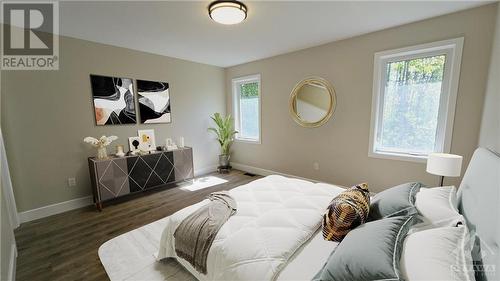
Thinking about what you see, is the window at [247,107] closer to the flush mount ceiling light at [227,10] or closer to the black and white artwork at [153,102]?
the black and white artwork at [153,102]

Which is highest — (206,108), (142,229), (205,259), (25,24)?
(25,24)

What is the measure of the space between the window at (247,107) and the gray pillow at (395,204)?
3.11 metres

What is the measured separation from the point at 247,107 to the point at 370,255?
4.05 meters

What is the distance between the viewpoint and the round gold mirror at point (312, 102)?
3.30 metres

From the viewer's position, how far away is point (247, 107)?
4.68m

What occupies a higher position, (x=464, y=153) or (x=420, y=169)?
(x=464, y=153)

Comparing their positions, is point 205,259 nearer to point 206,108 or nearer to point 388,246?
point 388,246

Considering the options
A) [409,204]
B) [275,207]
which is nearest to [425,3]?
[409,204]

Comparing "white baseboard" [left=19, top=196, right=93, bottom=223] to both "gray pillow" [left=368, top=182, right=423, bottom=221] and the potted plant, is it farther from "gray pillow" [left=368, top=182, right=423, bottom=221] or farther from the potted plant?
"gray pillow" [left=368, top=182, right=423, bottom=221]

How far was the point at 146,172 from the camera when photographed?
10.8 ft

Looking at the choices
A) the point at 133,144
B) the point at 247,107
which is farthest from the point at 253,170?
the point at 133,144

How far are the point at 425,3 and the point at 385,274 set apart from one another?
2.69m

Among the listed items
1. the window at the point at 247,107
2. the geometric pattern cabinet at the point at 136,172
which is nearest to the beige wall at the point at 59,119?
the geometric pattern cabinet at the point at 136,172

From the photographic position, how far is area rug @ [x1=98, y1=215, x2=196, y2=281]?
1.68 meters
